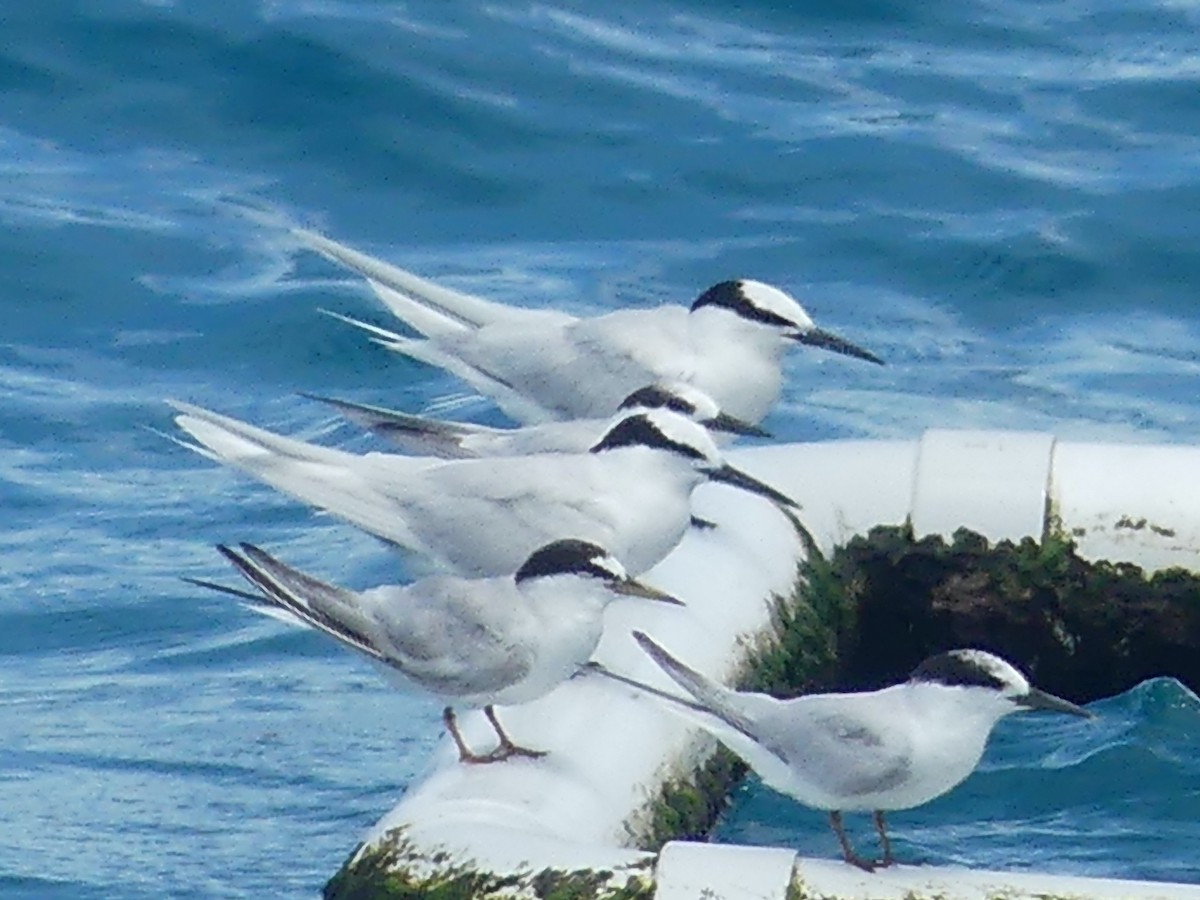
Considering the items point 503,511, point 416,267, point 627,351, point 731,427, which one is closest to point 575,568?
point 503,511

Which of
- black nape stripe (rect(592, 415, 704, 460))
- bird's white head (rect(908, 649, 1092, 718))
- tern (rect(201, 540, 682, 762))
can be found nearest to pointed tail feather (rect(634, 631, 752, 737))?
bird's white head (rect(908, 649, 1092, 718))

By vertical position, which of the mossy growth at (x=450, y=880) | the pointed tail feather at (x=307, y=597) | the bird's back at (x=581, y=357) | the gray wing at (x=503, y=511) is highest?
the bird's back at (x=581, y=357)

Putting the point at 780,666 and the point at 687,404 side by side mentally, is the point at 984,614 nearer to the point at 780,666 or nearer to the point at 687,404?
the point at 780,666

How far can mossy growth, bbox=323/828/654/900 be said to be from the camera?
4.59 metres

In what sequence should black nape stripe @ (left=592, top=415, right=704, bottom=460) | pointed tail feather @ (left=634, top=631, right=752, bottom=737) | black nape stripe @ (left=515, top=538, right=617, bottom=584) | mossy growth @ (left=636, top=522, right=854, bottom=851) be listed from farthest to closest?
black nape stripe @ (left=592, top=415, right=704, bottom=460) < black nape stripe @ (left=515, top=538, right=617, bottom=584) < mossy growth @ (left=636, top=522, right=854, bottom=851) < pointed tail feather @ (left=634, top=631, right=752, bottom=737)

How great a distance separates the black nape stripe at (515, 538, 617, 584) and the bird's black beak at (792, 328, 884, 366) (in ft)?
6.64

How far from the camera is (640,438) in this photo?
6.63m

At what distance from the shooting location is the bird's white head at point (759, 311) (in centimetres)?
799

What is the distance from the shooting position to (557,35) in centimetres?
1434

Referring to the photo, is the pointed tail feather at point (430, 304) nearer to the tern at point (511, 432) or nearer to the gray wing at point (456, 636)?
the tern at point (511, 432)

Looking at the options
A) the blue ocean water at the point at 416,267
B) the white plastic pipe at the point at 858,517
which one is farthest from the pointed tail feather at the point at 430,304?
the white plastic pipe at the point at 858,517

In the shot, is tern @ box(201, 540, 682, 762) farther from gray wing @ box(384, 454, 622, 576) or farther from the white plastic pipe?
gray wing @ box(384, 454, 622, 576)

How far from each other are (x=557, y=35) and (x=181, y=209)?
8.50ft

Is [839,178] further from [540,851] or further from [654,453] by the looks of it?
[540,851]
